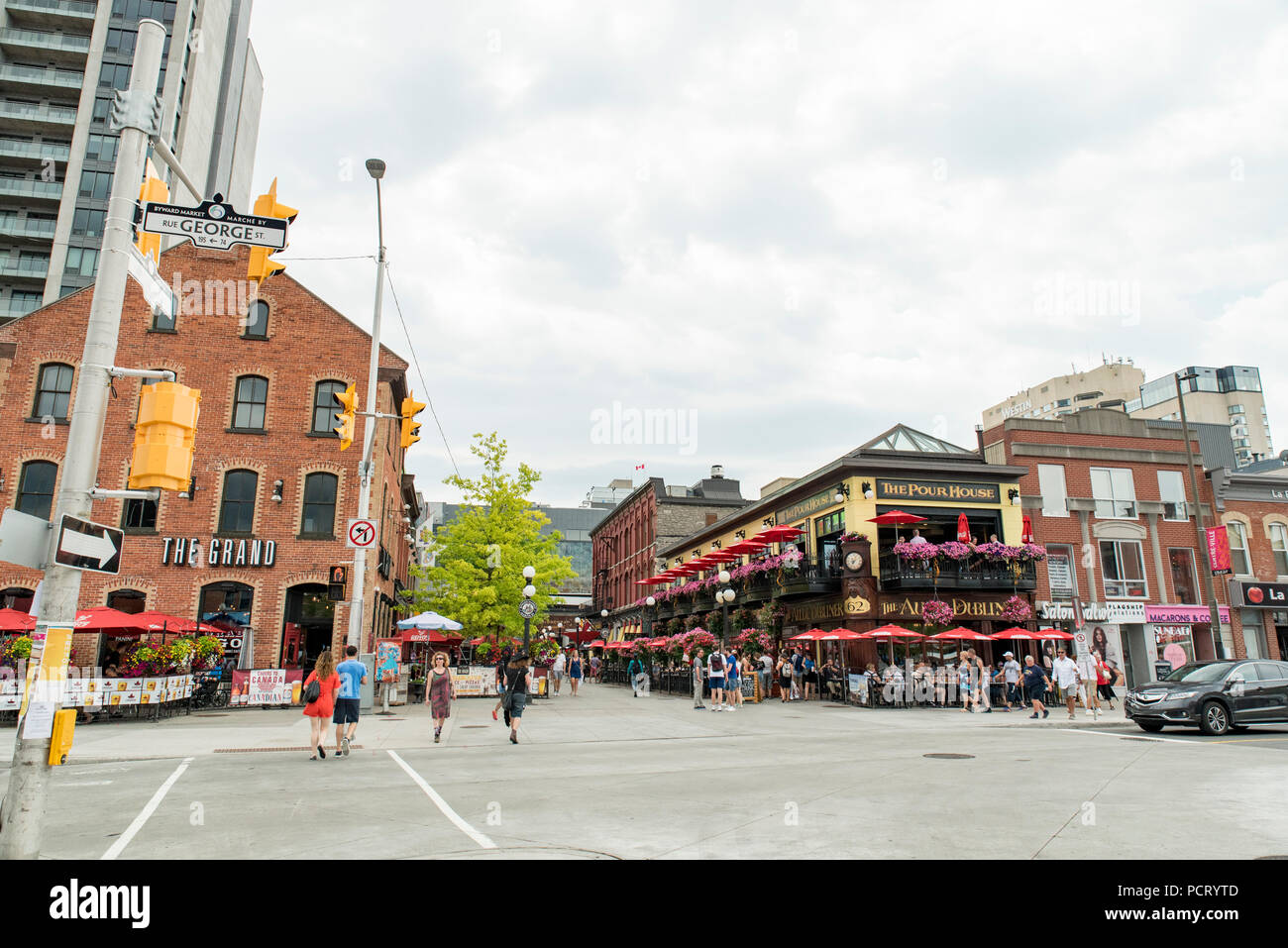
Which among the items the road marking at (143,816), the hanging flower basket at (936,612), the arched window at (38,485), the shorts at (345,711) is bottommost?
the road marking at (143,816)

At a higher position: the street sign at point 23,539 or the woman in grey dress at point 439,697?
the street sign at point 23,539

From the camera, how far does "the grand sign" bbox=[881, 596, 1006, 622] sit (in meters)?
27.7

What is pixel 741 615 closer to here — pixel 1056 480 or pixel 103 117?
pixel 1056 480

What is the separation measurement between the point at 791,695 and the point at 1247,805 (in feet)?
66.1

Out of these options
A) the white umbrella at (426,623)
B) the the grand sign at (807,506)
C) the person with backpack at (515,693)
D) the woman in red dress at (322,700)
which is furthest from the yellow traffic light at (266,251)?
the the grand sign at (807,506)

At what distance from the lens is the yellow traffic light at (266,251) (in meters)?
6.80

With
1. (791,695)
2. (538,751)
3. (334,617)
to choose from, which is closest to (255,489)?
(334,617)

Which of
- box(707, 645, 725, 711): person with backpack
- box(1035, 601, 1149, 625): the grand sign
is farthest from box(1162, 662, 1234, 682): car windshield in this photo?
box(1035, 601, 1149, 625): the grand sign

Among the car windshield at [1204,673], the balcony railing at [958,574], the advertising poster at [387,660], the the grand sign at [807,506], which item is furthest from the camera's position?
the the grand sign at [807,506]

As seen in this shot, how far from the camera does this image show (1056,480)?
104 ft

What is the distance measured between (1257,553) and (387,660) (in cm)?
3572

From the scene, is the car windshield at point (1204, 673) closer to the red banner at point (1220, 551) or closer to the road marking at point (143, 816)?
the red banner at point (1220, 551)

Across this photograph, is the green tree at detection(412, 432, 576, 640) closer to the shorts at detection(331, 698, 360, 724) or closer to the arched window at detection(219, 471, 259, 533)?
the arched window at detection(219, 471, 259, 533)
